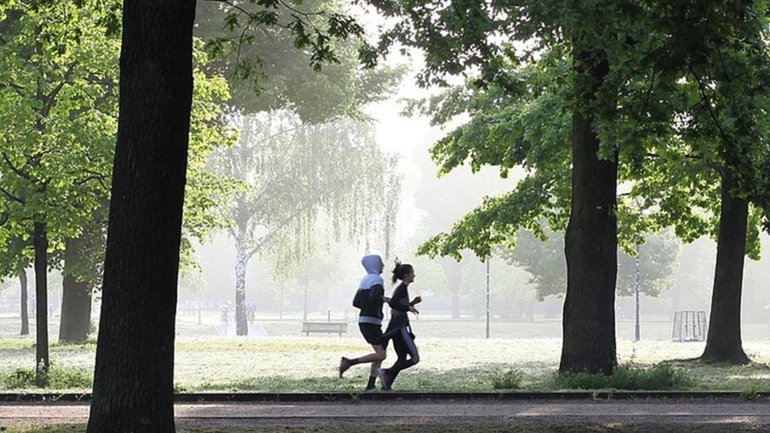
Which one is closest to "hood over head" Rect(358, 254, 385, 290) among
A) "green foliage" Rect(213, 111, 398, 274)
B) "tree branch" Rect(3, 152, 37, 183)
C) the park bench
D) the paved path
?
the paved path

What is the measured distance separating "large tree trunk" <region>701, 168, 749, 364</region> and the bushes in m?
8.61

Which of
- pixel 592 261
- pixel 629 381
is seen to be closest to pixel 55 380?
pixel 592 261

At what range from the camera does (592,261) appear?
54.2 ft

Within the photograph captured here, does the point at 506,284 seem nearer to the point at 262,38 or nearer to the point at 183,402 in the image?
the point at 262,38

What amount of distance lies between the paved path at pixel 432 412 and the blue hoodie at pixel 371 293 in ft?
4.01

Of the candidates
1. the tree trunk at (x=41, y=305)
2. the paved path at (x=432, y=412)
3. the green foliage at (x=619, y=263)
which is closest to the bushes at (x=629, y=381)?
the paved path at (x=432, y=412)

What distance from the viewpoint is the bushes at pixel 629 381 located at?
14891 millimetres

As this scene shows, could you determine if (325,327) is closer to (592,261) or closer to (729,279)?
(729,279)

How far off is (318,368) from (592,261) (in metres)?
7.07

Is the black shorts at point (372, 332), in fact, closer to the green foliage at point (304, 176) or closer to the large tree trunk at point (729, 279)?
the large tree trunk at point (729, 279)

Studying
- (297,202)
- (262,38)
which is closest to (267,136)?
(297,202)

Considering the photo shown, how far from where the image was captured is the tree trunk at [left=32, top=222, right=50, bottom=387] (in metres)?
16.2

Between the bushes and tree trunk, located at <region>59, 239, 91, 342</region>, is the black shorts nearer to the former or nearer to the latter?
the bushes

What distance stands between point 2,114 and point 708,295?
10056 centimetres
